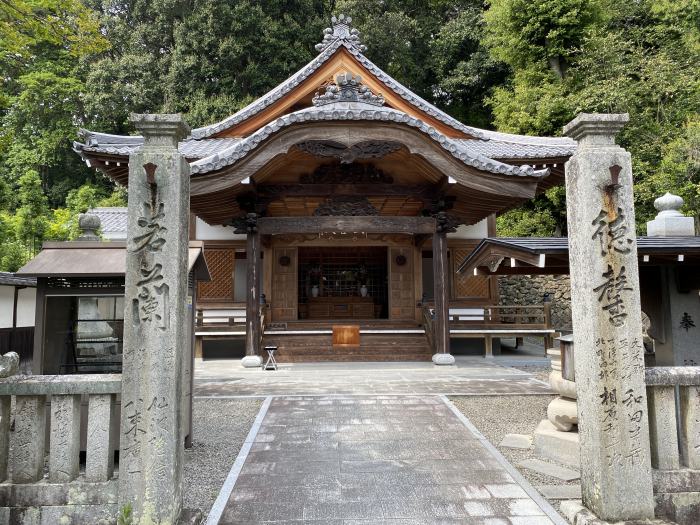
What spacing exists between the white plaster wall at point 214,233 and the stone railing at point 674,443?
38.2 feet

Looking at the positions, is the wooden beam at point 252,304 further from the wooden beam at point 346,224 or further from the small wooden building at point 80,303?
the small wooden building at point 80,303

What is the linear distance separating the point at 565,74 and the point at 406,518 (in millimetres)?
21261

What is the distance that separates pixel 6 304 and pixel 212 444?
33.8 feet

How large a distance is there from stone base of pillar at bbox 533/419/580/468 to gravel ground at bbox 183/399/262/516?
3.30 meters

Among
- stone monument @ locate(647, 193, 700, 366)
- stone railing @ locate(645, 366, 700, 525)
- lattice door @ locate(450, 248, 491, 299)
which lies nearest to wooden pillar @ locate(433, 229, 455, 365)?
lattice door @ locate(450, 248, 491, 299)

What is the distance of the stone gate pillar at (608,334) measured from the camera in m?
3.41

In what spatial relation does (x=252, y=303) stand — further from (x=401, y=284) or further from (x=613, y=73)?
(x=613, y=73)

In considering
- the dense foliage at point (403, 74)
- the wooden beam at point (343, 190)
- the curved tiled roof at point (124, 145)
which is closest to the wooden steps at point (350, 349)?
the wooden beam at point (343, 190)

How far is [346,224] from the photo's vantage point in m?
10.9

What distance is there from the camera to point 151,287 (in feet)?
11.2

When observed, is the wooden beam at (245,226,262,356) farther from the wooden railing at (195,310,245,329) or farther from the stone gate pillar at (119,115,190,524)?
the stone gate pillar at (119,115,190,524)

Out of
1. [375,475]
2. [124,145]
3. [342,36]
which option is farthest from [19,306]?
[375,475]

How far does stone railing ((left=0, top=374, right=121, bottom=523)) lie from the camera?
3.40 meters

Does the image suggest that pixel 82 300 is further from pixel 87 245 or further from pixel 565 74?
pixel 565 74
